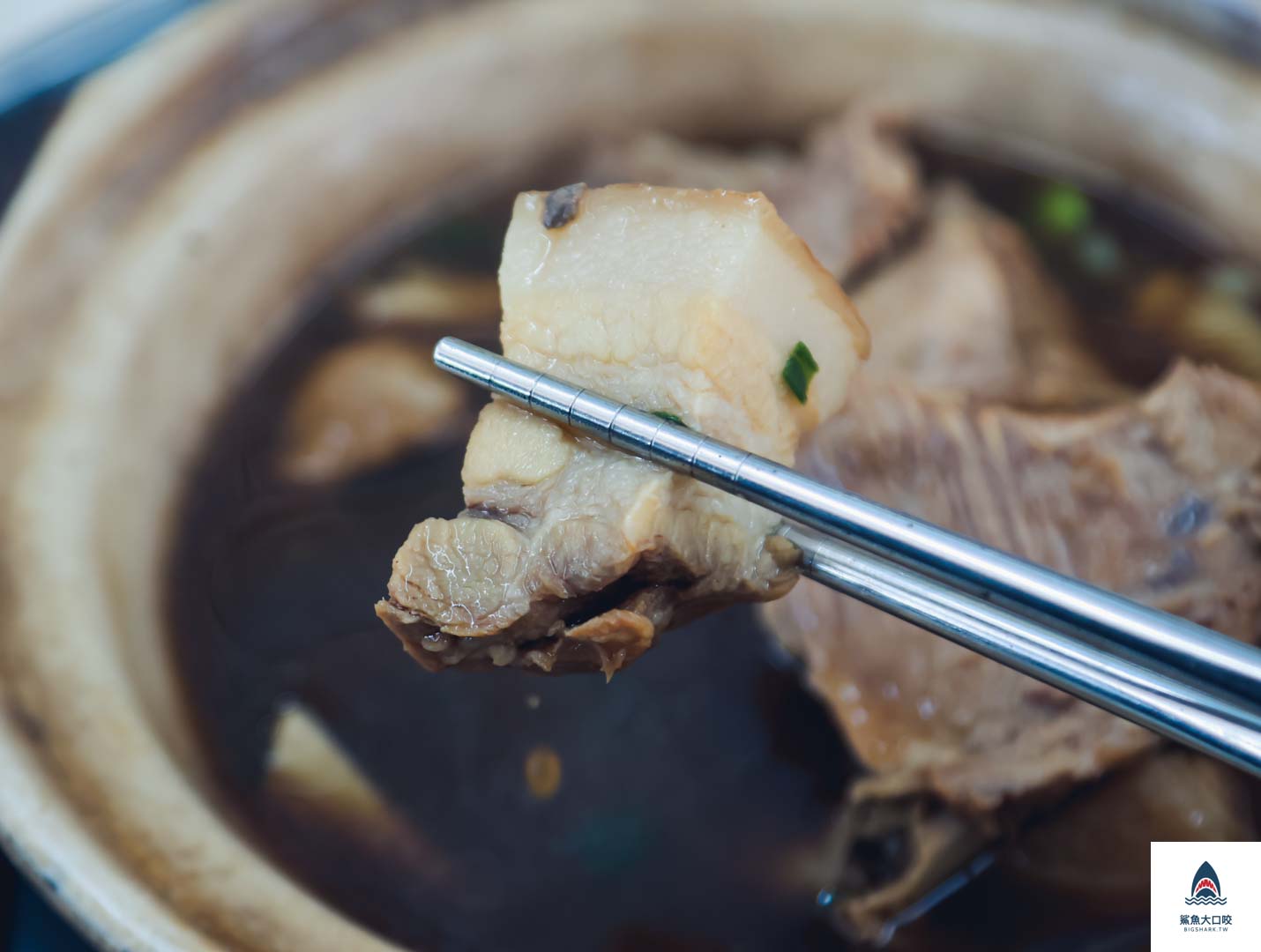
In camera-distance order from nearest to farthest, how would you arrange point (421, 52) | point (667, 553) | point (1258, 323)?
point (667, 553), point (1258, 323), point (421, 52)

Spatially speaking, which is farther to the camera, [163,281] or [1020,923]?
[163,281]

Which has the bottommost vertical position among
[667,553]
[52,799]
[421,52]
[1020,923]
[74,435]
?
[1020,923]

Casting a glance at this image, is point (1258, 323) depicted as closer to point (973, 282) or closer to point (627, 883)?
point (973, 282)

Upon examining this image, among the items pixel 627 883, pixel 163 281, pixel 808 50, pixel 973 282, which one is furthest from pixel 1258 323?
pixel 163 281

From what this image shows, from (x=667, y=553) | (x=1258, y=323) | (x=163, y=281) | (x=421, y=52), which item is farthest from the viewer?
(x=421, y=52)

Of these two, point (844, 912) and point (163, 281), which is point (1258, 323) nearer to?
point (844, 912)

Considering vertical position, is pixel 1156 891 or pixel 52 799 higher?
pixel 52 799

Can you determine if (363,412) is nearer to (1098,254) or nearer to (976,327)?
(976,327)
